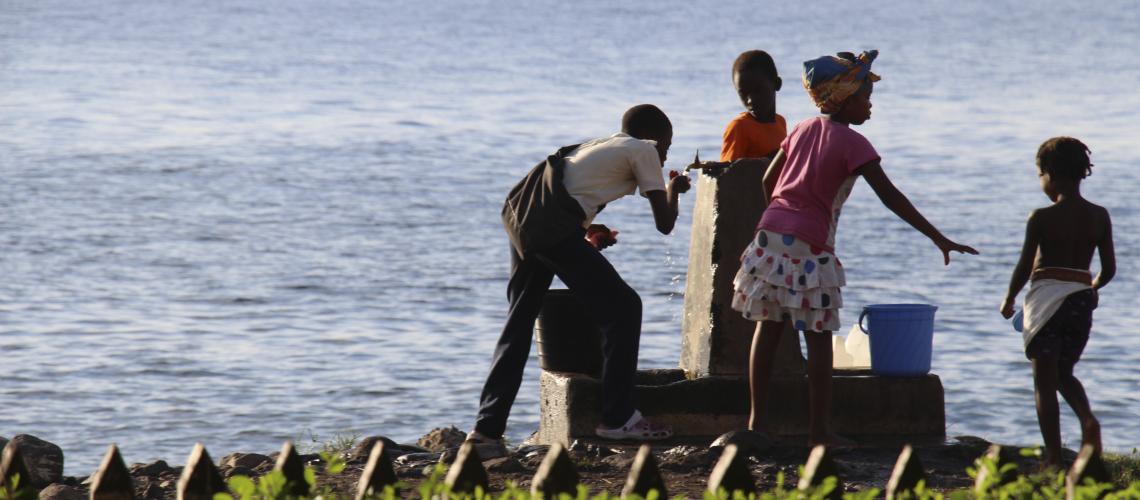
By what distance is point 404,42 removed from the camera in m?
51.8

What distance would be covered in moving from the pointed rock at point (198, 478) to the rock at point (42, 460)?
277 cm

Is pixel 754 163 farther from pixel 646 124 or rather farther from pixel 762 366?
pixel 762 366

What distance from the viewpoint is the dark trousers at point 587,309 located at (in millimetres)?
6754

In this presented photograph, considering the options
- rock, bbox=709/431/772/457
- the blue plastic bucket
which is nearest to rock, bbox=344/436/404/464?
rock, bbox=709/431/772/457

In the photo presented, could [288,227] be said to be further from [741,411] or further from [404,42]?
[404,42]

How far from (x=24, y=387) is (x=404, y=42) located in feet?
129

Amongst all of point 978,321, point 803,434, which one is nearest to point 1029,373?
point 978,321

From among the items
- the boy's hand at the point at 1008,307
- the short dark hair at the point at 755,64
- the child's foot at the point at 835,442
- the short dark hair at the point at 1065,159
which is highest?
the short dark hair at the point at 755,64

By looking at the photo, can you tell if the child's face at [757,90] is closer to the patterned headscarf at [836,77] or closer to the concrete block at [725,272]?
the concrete block at [725,272]

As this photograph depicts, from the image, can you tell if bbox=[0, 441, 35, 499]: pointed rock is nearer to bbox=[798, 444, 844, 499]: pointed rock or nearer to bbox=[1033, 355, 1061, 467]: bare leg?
bbox=[798, 444, 844, 499]: pointed rock

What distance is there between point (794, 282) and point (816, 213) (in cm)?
27

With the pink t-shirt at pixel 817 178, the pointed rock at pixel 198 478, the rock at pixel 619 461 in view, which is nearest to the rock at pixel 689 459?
the rock at pixel 619 461

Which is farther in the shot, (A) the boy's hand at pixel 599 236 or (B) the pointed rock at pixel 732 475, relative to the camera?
(A) the boy's hand at pixel 599 236

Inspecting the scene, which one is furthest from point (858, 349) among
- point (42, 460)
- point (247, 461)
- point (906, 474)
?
point (42, 460)
